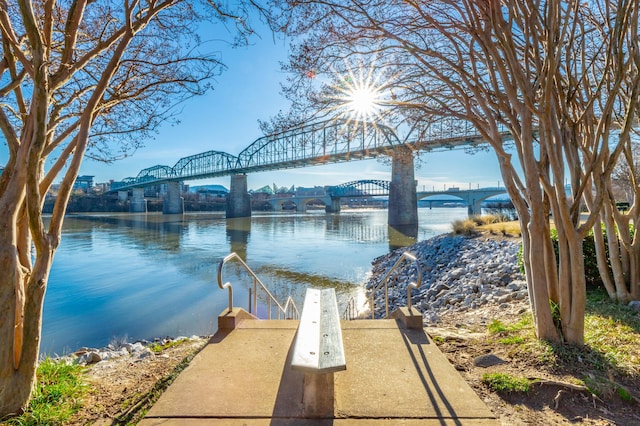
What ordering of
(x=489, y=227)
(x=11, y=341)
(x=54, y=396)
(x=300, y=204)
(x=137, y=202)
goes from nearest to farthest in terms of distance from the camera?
(x=11, y=341) < (x=54, y=396) < (x=489, y=227) < (x=137, y=202) < (x=300, y=204)

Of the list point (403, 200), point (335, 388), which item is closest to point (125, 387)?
point (335, 388)

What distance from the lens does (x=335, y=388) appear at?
7.66ft

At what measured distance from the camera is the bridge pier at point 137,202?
307 feet

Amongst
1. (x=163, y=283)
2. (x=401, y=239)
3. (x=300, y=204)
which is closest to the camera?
(x=163, y=283)

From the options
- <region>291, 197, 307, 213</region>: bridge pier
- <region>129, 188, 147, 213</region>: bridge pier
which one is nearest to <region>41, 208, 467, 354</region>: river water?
<region>291, 197, 307, 213</region>: bridge pier

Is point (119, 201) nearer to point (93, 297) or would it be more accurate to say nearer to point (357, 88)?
point (93, 297)

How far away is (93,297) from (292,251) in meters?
12.3

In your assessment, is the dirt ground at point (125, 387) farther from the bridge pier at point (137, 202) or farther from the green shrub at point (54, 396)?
the bridge pier at point (137, 202)

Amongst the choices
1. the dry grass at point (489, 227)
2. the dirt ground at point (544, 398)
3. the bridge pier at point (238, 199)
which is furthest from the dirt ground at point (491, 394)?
the bridge pier at point (238, 199)

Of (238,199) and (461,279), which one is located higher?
(238,199)

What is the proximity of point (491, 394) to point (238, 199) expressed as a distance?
67.9 metres

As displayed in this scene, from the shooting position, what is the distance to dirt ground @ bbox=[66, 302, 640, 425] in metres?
2.25

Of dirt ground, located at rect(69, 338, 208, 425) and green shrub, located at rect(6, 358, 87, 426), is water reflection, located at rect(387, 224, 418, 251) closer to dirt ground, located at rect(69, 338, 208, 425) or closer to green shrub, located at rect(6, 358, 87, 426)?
dirt ground, located at rect(69, 338, 208, 425)

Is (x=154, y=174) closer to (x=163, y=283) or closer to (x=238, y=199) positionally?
(x=238, y=199)
